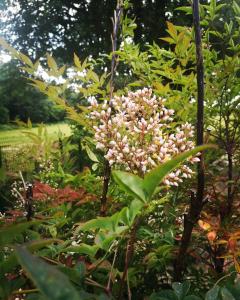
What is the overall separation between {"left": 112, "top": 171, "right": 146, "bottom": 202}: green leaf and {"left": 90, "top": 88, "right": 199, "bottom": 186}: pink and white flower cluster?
323 millimetres

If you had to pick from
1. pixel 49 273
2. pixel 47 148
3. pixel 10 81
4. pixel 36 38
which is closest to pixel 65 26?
pixel 36 38

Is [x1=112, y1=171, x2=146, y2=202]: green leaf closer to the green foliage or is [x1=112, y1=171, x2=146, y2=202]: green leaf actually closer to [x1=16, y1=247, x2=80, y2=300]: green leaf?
the green foliage

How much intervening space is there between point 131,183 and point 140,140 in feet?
1.49

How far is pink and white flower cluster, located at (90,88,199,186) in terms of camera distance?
2.76 ft

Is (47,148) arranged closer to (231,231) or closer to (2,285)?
(231,231)

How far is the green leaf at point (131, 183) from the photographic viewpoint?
452mm

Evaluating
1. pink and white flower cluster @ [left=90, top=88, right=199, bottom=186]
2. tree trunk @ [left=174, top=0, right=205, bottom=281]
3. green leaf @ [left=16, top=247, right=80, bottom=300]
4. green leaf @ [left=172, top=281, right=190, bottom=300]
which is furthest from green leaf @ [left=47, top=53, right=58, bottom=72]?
green leaf @ [left=16, top=247, right=80, bottom=300]

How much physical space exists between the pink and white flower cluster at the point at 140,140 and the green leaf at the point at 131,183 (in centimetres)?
32

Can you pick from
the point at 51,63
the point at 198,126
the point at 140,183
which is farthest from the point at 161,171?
the point at 51,63

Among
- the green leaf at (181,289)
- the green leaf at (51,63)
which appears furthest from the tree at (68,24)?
the green leaf at (181,289)

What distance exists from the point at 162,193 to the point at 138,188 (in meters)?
0.74

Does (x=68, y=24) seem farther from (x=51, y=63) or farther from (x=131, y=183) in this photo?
(x=131, y=183)

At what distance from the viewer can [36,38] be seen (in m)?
9.78

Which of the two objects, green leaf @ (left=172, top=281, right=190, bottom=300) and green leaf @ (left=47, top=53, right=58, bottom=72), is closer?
green leaf @ (left=172, top=281, right=190, bottom=300)
